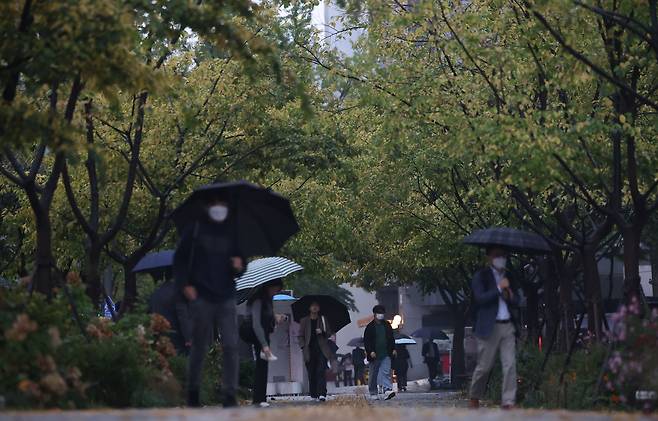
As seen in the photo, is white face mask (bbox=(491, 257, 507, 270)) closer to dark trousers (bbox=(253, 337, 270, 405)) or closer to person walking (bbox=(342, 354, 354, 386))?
dark trousers (bbox=(253, 337, 270, 405))

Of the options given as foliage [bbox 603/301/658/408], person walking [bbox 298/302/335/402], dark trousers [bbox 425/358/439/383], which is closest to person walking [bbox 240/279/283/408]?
person walking [bbox 298/302/335/402]

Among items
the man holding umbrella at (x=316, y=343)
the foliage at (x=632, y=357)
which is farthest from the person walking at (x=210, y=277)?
the man holding umbrella at (x=316, y=343)

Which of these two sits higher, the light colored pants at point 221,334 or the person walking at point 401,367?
the person walking at point 401,367

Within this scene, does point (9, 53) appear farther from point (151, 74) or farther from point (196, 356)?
point (196, 356)

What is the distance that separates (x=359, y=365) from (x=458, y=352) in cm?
697

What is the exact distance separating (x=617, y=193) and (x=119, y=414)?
11.4 metres

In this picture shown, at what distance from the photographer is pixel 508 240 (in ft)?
51.3

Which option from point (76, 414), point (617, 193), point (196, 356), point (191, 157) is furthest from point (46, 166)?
point (76, 414)

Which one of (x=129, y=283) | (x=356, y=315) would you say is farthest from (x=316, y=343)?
(x=356, y=315)

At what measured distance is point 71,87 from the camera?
17734mm

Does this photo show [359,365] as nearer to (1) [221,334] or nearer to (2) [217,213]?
(1) [221,334]

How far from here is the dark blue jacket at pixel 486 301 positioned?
14.7 meters

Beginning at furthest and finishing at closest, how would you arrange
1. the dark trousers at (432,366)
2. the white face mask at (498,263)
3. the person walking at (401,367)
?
the dark trousers at (432,366) → the person walking at (401,367) → the white face mask at (498,263)

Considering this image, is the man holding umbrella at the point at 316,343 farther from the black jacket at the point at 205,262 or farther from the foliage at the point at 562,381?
the black jacket at the point at 205,262
